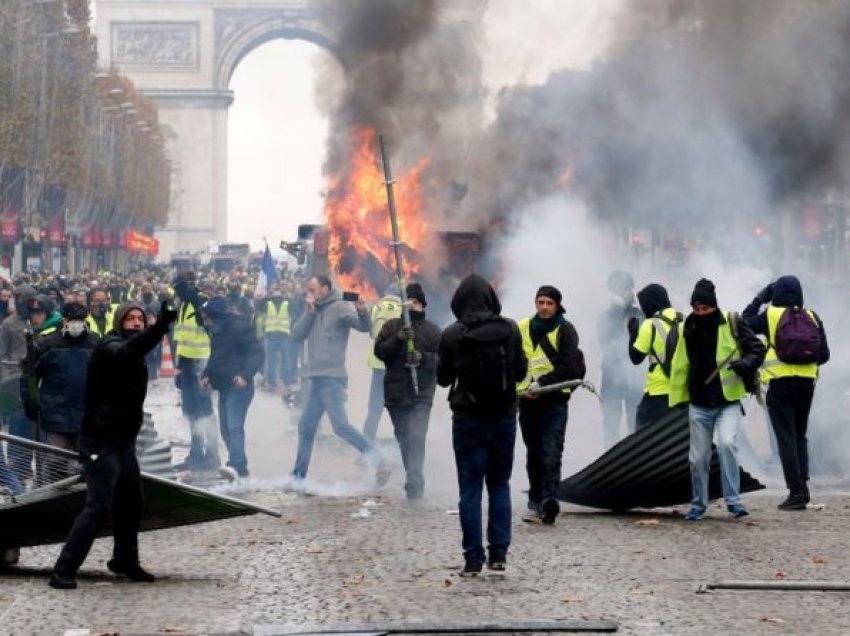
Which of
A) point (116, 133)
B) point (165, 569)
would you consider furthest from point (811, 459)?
point (116, 133)

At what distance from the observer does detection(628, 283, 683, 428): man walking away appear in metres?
11.6

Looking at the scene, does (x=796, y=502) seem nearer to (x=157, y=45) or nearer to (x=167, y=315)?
(x=167, y=315)

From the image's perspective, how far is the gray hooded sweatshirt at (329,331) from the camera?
14.2 metres

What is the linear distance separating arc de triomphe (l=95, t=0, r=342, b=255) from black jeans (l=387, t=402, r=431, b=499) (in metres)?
79.8

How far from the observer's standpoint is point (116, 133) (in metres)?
73.2

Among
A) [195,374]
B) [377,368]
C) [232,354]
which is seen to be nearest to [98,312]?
[195,374]

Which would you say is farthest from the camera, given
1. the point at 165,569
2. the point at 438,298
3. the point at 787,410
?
the point at 438,298

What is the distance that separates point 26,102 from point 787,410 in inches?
1361

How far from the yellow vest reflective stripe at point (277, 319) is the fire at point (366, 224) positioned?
17.9 feet

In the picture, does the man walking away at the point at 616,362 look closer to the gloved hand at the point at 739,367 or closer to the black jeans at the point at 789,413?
the black jeans at the point at 789,413

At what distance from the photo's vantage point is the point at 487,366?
9.02m

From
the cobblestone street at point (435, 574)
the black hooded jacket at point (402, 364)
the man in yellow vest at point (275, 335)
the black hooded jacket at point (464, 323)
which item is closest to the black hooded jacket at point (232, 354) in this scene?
the black hooded jacket at point (402, 364)

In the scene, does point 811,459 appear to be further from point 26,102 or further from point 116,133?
point 116,133

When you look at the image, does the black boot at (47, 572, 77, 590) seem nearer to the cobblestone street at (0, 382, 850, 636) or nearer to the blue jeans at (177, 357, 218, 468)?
the cobblestone street at (0, 382, 850, 636)
